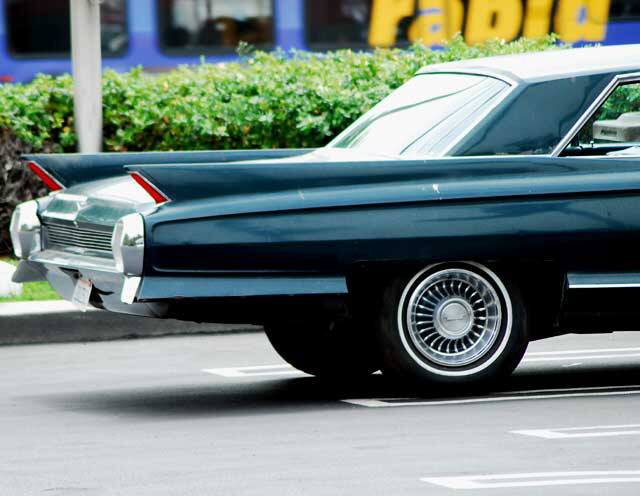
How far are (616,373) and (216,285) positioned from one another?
2.52 meters

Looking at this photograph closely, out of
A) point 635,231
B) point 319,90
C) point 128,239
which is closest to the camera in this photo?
point 128,239

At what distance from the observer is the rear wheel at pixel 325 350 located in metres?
8.51

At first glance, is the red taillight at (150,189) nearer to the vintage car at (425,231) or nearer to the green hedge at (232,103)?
the vintage car at (425,231)

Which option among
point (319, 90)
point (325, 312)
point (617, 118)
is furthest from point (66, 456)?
point (319, 90)

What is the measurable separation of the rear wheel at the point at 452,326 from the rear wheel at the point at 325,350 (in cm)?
81

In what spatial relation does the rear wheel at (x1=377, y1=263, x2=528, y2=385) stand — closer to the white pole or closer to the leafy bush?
the leafy bush

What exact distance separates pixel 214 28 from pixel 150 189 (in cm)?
1196

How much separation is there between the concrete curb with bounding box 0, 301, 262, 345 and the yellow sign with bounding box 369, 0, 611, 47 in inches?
346

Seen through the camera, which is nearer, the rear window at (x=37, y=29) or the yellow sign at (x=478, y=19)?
the rear window at (x=37, y=29)

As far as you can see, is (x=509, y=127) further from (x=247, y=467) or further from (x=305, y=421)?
(x=247, y=467)

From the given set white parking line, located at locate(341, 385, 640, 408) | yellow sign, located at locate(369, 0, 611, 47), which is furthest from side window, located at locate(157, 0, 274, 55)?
white parking line, located at locate(341, 385, 640, 408)

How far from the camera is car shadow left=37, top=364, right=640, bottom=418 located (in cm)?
769

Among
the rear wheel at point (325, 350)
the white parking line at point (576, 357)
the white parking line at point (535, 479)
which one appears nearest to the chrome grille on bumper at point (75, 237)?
the rear wheel at point (325, 350)

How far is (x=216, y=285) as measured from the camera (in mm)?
7234
